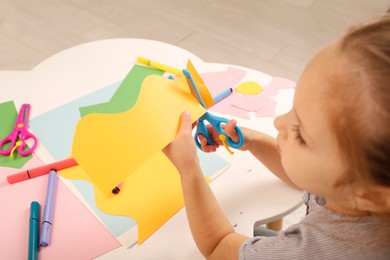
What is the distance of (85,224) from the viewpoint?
2.12 feet

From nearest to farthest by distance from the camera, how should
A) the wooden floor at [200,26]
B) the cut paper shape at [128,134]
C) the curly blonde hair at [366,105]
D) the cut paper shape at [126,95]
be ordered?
the curly blonde hair at [366,105] < the cut paper shape at [128,134] < the cut paper shape at [126,95] < the wooden floor at [200,26]

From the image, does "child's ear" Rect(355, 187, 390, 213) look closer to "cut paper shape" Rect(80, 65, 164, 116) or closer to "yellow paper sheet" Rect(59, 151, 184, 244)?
"yellow paper sheet" Rect(59, 151, 184, 244)

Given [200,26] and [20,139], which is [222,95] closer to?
[20,139]

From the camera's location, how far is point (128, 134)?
2.01 feet

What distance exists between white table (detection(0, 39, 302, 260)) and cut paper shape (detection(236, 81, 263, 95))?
21 mm

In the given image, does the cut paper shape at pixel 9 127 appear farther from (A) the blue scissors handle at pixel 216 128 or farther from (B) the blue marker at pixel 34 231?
(A) the blue scissors handle at pixel 216 128

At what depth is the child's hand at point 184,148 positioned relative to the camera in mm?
625

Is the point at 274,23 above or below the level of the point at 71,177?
below

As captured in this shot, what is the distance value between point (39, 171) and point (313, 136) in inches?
16.8

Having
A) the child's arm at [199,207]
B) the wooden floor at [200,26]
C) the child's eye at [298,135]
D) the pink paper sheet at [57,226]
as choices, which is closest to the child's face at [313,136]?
the child's eye at [298,135]

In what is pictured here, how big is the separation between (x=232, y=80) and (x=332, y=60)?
1.43 feet

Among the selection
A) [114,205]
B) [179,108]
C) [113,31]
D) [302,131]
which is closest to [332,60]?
[302,131]

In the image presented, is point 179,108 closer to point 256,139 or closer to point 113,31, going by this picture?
point 256,139

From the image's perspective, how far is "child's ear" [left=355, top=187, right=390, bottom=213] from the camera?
1.55 ft
